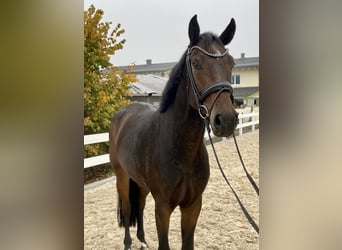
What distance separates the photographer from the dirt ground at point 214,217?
1.16 metres

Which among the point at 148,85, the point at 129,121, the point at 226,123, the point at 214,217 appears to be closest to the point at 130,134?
the point at 129,121

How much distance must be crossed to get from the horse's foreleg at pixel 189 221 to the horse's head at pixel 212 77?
1.26 ft

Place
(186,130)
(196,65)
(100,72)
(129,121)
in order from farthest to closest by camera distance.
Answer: (129,121)
(100,72)
(186,130)
(196,65)

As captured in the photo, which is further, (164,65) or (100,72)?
(100,72)

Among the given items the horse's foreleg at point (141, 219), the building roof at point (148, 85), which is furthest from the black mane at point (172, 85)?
the horse's foreleg at point (141, 219)

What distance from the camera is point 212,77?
30.7 inches

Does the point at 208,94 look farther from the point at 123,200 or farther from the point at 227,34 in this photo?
the point at 123,200

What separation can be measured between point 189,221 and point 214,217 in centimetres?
44

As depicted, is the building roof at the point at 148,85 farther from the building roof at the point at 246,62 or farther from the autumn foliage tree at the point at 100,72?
the building roof at the point at 246,62

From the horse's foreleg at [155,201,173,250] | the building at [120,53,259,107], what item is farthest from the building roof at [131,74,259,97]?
the horse's foreleg at [155,201,173,250]
